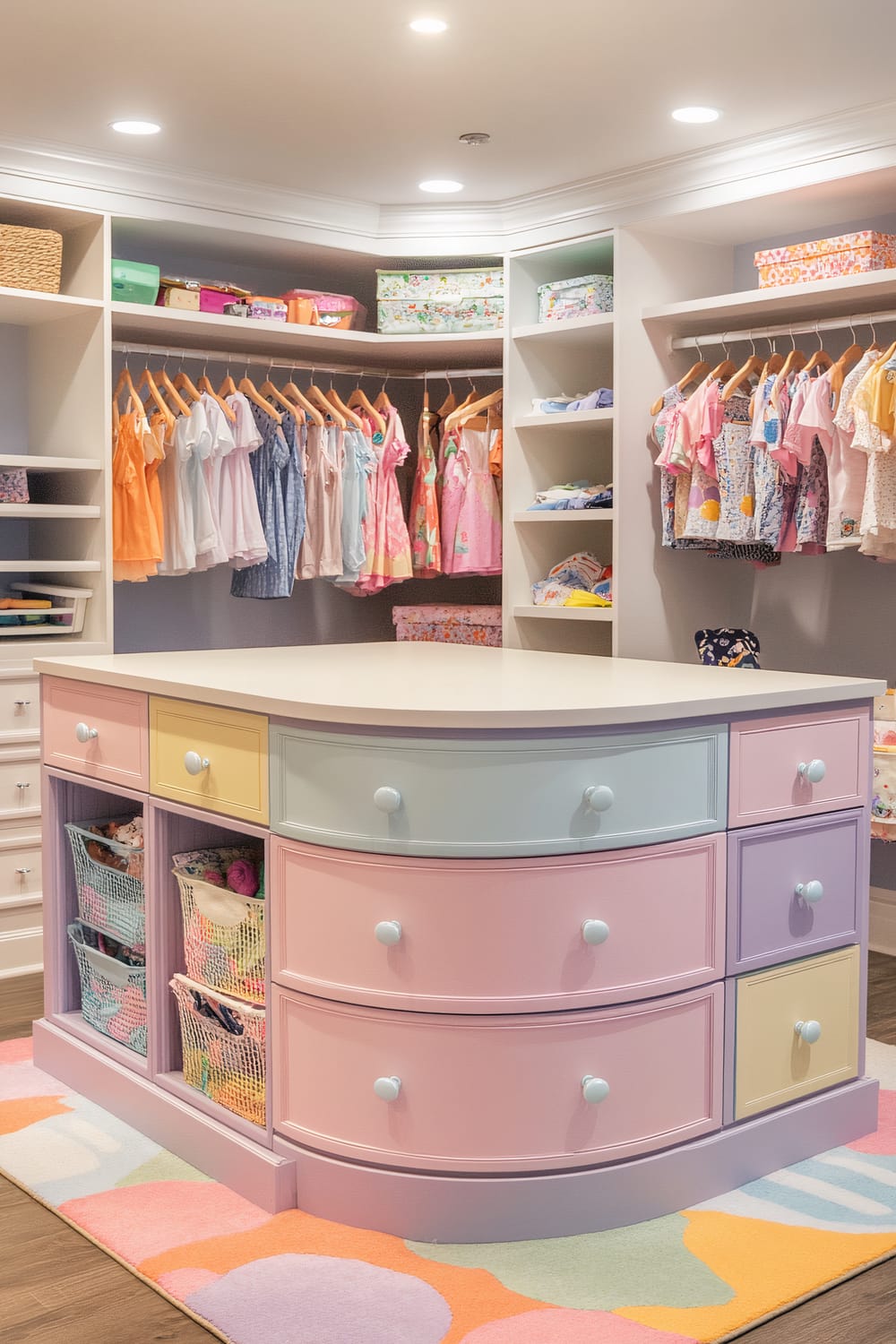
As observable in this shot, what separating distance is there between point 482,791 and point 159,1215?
0.97 m

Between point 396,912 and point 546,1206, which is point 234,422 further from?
point 546,1206

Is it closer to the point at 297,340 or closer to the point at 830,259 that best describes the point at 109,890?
the point at 297,340

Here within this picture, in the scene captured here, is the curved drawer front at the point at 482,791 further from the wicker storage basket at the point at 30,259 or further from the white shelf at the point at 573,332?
the white shelf at the point at 573,332

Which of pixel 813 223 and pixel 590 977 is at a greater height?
pixel 813 223

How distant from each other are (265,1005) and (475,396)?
131 inches

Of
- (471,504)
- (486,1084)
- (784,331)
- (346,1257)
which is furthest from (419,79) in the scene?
(346,1257)

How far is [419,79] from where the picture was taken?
365cm

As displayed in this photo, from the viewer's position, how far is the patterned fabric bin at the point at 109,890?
2.91 meters

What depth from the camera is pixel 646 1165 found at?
2.36 metres

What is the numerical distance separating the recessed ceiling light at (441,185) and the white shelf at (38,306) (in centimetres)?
122

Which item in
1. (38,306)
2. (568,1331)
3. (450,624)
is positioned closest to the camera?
(568,1331)

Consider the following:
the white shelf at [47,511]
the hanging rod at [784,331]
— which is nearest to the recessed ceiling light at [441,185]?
the hanging rod at [784,331]

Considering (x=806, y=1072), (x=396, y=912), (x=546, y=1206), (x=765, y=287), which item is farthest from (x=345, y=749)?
(x=765, y=287)

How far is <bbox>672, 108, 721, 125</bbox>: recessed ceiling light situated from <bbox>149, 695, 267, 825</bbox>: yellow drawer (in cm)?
239
